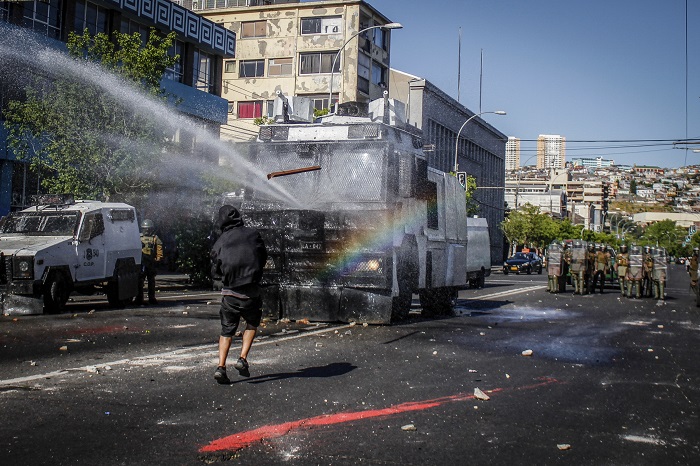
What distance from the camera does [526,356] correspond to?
33.2 feet

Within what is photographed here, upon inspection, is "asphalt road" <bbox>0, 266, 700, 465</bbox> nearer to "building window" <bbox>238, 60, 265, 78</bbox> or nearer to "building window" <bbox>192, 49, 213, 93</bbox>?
"building window" <bbox>192, 49, 213, 93</bbox>

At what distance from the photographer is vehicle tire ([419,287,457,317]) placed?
15.5 m

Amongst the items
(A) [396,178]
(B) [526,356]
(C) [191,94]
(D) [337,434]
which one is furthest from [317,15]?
(D) [337,434]

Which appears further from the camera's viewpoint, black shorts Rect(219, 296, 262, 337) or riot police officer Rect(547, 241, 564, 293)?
riot police officer Rect(547, 241, 564, 293)

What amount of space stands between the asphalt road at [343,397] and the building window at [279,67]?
46550 millimetres

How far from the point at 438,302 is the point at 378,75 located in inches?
1803

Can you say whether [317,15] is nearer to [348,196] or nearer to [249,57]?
[249,57]

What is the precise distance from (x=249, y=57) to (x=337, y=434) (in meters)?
55.5

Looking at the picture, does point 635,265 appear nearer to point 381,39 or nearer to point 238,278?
point 238,278

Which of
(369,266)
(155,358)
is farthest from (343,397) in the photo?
(369,266)

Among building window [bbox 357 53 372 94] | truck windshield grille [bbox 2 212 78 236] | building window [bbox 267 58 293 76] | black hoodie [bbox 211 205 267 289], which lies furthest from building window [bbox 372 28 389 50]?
black hoodie [bbox 211 205 267 289]

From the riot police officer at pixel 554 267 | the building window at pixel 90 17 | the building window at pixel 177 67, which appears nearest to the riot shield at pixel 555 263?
the riot police officer at pixel 554 267

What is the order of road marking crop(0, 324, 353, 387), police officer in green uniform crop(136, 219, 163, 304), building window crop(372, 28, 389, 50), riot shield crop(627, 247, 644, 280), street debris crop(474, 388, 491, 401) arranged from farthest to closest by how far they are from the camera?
building window crop(372, 28, 389, 50), riot shield crop(627, 247, 644, 280), police officer in green uniform crop(136, 219, 163, 304), road marking crop(0, 324, 353, 387), street debris crop(474, 388, 491, 401)

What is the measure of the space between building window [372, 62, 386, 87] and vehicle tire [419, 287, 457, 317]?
43771 mm
